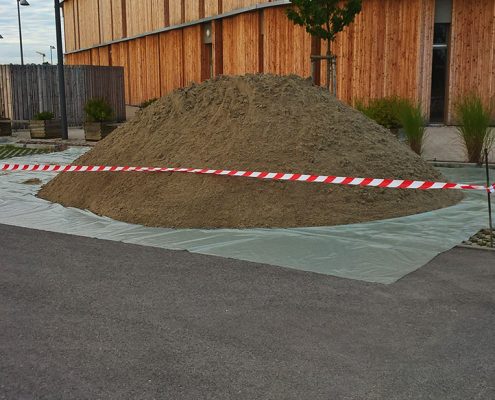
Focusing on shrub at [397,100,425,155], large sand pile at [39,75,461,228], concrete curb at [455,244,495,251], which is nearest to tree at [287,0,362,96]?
shrub at [397,100,425,155]

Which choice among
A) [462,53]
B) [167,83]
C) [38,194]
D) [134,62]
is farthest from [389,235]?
[134,62]

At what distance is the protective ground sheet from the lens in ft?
22.0

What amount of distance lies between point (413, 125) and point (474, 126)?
135 cm

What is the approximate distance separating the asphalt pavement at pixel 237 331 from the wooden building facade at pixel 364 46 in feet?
54.7

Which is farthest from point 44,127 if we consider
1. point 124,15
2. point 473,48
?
point 124,15

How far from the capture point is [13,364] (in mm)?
4242

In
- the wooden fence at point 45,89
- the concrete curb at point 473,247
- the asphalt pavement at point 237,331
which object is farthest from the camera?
the wooden fence at point 45,89

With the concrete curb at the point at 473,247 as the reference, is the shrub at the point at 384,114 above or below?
above

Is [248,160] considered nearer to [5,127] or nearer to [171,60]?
[5,127]

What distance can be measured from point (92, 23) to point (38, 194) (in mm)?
36851

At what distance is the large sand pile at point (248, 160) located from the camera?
8961 millimetres

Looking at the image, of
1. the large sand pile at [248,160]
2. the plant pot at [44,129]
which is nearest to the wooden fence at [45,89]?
the plant pot at [44,129]

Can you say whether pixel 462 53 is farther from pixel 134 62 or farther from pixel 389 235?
pixel 134 62

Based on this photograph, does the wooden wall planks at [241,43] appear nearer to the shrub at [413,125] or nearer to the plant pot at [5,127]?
the plant pot at [5,127]
